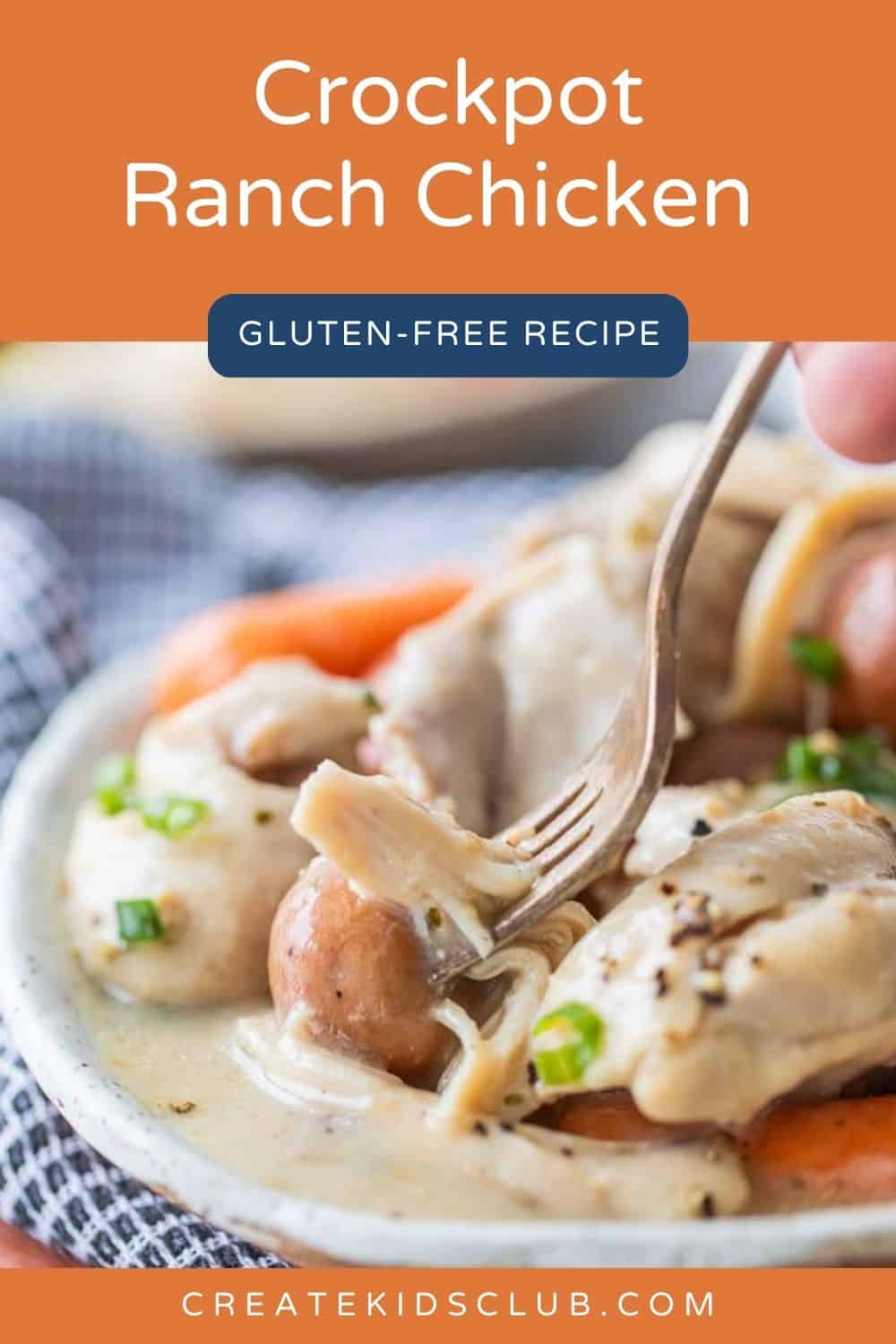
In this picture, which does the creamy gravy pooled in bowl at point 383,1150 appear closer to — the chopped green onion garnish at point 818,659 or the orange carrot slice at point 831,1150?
the orange carrot slice at point 831,1150

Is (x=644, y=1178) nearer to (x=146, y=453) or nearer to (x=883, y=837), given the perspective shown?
(x=883, y=837)

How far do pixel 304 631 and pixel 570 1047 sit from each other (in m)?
1.93

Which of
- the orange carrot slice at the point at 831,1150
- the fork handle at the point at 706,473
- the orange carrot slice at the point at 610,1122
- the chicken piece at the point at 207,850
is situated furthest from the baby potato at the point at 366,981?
the fork handle at the point at 706,473

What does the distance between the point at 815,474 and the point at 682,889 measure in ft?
5.12

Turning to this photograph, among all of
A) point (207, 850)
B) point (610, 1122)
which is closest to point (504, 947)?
point (610, 1122)

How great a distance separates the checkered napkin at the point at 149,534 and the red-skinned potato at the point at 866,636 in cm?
173

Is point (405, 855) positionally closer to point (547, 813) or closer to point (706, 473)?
point (547, 813)

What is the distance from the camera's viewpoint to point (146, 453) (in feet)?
17.0

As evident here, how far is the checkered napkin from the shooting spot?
379cm

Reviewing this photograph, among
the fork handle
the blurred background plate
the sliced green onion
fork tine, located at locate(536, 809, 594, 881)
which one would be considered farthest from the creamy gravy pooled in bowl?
the blurred background plate

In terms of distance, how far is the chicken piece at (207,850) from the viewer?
8.17ft

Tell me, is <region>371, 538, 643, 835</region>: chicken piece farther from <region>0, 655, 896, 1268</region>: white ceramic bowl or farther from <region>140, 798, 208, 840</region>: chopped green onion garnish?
<region>0, 655, 896, 1268</region>: white ceramic bowl

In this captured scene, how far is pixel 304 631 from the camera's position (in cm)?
378

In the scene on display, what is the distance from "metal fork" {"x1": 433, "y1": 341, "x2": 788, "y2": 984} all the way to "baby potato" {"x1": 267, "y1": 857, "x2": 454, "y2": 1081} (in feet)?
0.18
